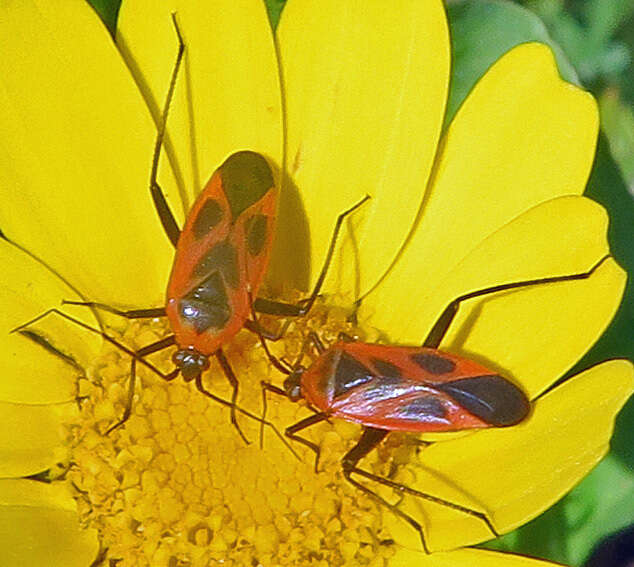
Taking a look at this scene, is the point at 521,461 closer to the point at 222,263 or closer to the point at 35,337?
the point at 222,263

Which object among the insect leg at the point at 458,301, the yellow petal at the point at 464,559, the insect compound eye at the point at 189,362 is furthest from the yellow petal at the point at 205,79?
the yellow petal at the point at 464,559

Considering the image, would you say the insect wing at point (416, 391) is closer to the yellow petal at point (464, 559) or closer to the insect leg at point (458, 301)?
the insect leg at point (458, 301)

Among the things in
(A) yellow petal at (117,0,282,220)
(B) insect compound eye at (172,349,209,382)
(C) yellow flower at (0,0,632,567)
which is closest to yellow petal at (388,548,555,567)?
(C) yellow flower at (0,0,632,567)

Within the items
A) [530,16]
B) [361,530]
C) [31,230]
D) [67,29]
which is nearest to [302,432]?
[361,530]

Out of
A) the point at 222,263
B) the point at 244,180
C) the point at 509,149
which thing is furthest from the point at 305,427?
the point at 509,149

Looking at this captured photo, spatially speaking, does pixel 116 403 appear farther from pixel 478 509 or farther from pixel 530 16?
pixel 530 16

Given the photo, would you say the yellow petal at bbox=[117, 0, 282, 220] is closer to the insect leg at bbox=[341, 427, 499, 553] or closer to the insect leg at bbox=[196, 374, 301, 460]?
the insect leg at bbox=[196, 374, 301, 460]
